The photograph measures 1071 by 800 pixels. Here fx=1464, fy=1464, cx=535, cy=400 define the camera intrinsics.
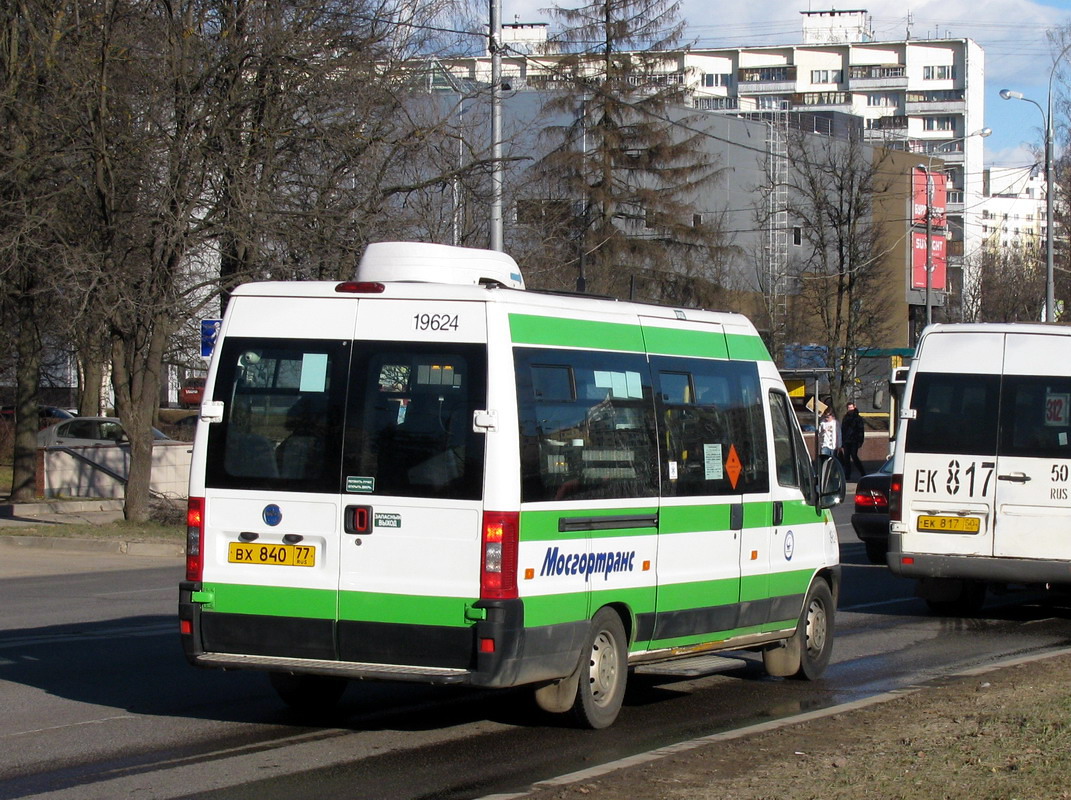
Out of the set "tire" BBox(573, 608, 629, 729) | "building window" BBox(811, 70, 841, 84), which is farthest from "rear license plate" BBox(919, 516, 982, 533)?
"building window" BBox(811, 70, 841, 84)

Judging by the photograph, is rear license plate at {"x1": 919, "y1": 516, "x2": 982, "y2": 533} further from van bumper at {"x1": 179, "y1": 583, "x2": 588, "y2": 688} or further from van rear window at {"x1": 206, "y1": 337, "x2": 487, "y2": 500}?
van rear window at {"x1": 206, "y1": 337, "x2": 487, "y2": 500}

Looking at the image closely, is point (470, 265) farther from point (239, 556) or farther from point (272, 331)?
point (239, 556)

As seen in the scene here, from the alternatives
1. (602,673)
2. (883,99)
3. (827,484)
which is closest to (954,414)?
(827,484)

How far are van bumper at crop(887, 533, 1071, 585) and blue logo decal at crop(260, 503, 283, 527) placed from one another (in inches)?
288

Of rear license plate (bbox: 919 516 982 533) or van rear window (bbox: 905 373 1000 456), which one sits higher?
van rear window (bbox: 905 373 1000 456)

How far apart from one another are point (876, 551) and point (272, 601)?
40.0ft

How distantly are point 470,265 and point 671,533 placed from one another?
227cm

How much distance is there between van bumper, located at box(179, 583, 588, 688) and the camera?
7383 mm

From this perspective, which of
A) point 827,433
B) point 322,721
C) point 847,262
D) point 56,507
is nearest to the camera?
point 322,721

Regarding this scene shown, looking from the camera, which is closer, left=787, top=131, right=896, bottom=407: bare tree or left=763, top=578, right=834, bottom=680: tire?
left=763, top=578, right=834, bottom=680: tire

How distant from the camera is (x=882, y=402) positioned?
2278 centimetres

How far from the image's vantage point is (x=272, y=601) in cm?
784

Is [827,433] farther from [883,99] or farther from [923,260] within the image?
[883,99]

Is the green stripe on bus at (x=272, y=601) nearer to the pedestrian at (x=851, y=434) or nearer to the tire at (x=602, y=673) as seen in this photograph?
the tire at (x=602, y=673)
